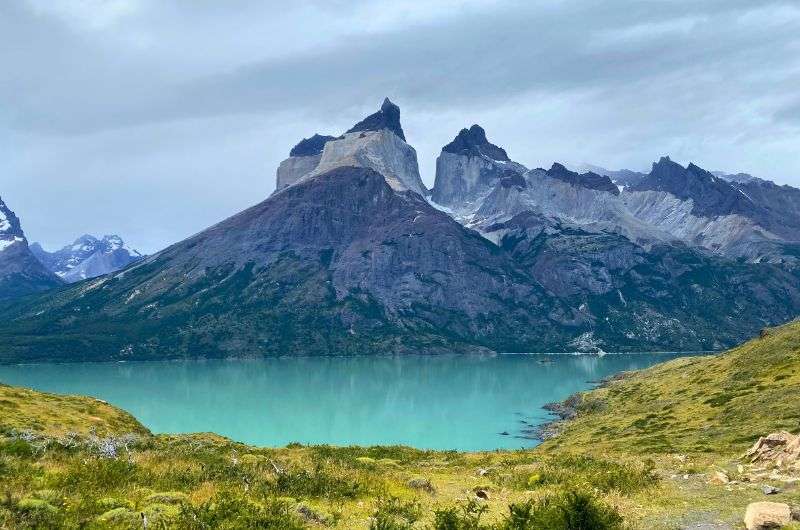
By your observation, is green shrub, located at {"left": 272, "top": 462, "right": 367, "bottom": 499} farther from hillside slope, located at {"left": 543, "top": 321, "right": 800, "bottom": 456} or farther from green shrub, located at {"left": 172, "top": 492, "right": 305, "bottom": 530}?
hillside slope, located at {"left": 543, "top": 321, "right": 800, "bottom": 456}

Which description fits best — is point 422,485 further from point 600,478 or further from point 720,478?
point 720,478

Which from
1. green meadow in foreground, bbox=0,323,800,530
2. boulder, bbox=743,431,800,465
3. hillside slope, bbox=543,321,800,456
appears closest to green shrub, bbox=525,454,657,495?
green meadow in foreground, bbox=0,323,800,530

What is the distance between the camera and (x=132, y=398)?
185875 millimetres

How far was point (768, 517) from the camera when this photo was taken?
53.6 ft

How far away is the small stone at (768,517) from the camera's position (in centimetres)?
1605

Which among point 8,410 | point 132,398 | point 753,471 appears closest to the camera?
point 753,471

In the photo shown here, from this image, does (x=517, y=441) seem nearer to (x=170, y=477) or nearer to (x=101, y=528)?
(x=170, y=477)

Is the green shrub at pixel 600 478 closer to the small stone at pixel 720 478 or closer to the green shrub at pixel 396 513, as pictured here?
the small stone at pixel 720 478

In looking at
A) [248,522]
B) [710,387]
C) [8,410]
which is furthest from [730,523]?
[710,387]

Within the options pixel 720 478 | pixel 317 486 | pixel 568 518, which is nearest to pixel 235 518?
pixel 317 486

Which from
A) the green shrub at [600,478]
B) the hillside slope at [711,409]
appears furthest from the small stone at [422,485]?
the hillside slope at [711,409]

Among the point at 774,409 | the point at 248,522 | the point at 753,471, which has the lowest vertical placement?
the point at 774,409

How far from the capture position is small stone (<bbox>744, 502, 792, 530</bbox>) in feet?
52.6

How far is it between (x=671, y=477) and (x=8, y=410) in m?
50.7
